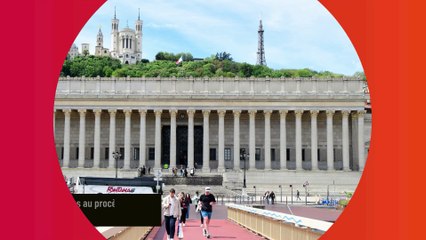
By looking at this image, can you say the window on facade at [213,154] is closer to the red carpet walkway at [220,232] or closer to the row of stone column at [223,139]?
the row of stone column at [223,139]

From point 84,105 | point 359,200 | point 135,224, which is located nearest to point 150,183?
point 84,105

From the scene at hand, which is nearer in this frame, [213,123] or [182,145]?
[213,123]

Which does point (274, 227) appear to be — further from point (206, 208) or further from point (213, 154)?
point (213, 154)

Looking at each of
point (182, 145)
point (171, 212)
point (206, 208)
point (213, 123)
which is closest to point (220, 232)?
point (206, 208)

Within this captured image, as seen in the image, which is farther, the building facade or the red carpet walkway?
the building facade

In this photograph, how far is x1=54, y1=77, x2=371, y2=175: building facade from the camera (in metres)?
69.4

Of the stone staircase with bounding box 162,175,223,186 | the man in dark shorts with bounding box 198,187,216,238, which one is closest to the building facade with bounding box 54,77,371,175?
the stone staircase with bounding box 162,175,223,186

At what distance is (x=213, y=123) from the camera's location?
7219cm

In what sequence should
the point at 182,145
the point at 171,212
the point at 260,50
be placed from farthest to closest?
1. the point at 260,50
2. the point at 182,145
3. the point at 171,212

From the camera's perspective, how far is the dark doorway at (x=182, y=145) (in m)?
72.3
